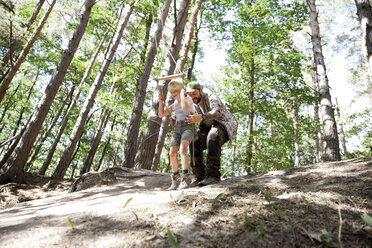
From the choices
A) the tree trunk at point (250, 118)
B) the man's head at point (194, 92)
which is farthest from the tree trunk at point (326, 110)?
the man's head at point (194, 92)

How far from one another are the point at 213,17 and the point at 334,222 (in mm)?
12828

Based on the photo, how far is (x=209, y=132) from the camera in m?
3.58

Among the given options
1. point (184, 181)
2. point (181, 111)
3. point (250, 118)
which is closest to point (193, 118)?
point (181, 111)

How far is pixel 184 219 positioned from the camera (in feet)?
6.16

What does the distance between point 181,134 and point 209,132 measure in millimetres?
471

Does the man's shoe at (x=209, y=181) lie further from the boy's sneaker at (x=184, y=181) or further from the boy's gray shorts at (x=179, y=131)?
the boy's gray shorts at (x=179, y=131)

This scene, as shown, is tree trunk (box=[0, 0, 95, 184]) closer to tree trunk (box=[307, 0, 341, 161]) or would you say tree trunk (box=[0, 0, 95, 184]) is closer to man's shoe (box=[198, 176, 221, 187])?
man's shoe (box=[198, 176, 221, 187])


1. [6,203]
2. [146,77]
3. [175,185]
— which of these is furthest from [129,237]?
[146,77]

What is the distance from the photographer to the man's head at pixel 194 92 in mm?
3672

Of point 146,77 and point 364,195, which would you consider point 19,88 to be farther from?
point 364,195

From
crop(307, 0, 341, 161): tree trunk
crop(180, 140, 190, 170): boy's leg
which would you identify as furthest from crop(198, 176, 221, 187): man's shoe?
crop(307, 0, 341, 161): tree trunk

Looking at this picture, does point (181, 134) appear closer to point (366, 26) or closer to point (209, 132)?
point (209, 132)

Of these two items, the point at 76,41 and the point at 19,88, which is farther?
the point at 19,88

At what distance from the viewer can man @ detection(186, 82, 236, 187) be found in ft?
11.2
